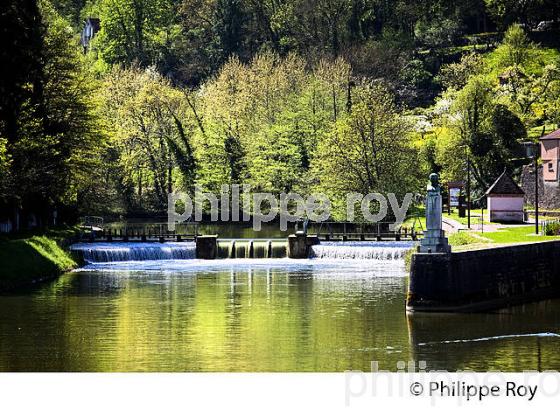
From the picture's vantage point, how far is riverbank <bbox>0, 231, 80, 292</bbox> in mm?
79188

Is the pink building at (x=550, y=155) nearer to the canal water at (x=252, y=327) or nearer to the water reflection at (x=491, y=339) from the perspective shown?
the canal water at (x=252, y=327)

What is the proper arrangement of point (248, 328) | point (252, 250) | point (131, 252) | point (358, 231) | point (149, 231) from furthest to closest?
1. point (358, 231)
2. point (149, 231)
3. point (252, 250)
4. point (131, 252)
5. point (248, 328)

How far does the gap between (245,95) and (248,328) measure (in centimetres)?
7883

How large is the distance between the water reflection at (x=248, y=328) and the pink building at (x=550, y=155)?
39876mm

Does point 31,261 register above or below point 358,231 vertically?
below

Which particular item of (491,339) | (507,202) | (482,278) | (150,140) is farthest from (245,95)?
(491,339)

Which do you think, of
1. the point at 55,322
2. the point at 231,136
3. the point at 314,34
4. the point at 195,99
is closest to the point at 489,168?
the point at 231,136

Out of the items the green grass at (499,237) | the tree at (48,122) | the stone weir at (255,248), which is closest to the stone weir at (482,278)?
the green grass at (499,237)

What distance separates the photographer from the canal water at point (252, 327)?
2105 inches

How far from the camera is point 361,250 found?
9675 cm

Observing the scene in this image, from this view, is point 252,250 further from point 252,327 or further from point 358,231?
point 252,327

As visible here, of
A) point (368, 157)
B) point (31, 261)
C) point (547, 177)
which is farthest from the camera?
point (547, 177)

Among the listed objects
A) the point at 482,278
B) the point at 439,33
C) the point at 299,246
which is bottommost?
the point at 482,278

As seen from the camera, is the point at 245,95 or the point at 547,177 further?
the point at 245,95
